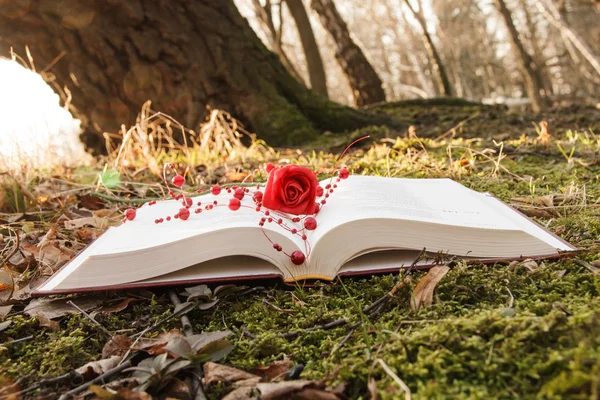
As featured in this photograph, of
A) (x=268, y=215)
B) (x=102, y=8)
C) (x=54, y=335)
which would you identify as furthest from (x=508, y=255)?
Result: (x=102, y=8)

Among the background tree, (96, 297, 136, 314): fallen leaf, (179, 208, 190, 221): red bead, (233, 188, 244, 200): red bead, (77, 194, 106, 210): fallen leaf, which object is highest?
the background tree

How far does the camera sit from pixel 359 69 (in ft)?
24.3

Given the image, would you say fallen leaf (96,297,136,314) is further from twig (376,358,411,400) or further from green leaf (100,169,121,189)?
A: green leaf (100,169,121,189)

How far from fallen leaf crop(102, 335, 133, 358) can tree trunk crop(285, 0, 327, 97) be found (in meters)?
7.69

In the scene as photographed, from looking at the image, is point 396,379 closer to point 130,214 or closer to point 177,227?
point 177,227

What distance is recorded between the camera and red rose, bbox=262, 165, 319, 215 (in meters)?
1.37

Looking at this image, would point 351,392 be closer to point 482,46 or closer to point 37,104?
point 37,104

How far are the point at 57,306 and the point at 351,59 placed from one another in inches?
269

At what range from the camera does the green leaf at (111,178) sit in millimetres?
2654

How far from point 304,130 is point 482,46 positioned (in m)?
31.1

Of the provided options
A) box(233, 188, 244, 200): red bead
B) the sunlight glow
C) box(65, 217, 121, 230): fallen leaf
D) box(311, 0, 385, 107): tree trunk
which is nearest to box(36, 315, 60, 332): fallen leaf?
box(233, 188, 244, 200): red bead

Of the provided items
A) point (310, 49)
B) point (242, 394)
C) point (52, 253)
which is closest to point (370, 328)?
point (242, 394)

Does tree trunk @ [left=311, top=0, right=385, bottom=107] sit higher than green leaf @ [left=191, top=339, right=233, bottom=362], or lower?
higher

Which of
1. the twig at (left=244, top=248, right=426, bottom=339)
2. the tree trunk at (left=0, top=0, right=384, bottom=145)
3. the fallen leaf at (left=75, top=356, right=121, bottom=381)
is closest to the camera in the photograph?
the fallen leaf at (left=75, top=356, right=121, bottom=381)
